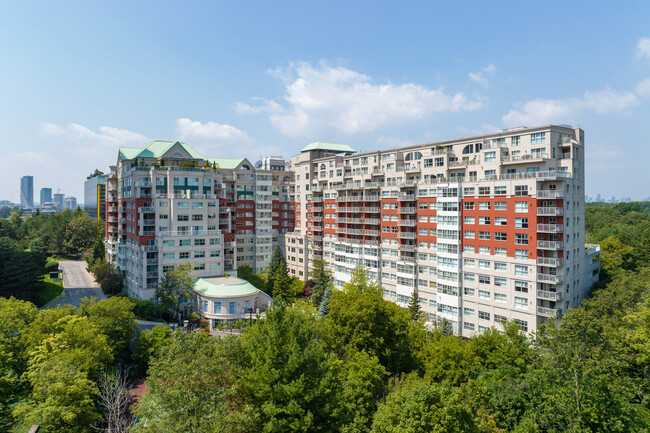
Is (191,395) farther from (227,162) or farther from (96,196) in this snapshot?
(96,196)

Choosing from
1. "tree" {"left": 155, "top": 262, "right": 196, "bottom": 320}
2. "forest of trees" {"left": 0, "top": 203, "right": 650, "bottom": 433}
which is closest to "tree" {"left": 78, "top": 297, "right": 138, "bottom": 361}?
"forest of trees" {"left": 0, "top": 203, "right": 650, "bottom": 433}

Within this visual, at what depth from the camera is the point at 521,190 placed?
55031 millimetres

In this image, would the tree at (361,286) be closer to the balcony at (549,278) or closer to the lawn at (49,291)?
the balcony at (549,278)

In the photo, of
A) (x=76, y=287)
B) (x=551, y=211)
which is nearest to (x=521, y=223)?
(x=551, y=211)

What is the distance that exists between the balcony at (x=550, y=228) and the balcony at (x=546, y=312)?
10189 millimetres

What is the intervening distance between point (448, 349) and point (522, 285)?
17.0 m

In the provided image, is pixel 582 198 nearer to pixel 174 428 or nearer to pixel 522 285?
pixel 522 285

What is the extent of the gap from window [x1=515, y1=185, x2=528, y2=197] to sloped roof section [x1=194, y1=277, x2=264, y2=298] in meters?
44.9

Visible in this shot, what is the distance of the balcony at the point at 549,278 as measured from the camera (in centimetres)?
5188

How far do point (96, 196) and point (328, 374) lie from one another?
16858 centimetres

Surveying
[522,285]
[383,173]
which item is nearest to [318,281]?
[383,173]

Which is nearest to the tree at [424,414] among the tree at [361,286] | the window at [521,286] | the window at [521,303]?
the tree at [361,286]

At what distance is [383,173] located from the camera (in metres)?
78.1

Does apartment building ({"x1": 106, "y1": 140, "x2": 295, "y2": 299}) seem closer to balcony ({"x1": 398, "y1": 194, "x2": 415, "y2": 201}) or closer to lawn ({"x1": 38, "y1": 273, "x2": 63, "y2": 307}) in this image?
lawn ({"x1": 38, "y1": 273, "x2": 63, "y2": 307})
